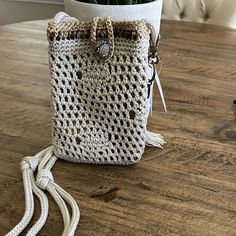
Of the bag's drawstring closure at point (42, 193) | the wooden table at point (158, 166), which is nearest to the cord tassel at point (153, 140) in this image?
the wooden table at point (158, 166)

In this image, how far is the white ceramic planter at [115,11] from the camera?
0.64m

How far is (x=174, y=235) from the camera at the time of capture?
51cm

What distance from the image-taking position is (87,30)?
58 cm

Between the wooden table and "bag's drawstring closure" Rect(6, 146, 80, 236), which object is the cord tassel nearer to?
the wooden table

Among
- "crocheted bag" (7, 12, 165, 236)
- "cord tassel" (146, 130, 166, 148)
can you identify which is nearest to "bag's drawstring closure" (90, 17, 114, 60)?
"crocheted bag" (7, 12, 165, 236)

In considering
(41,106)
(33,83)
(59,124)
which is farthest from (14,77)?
(59,124)

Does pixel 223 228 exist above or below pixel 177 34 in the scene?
below

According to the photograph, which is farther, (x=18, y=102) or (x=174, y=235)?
(x=18, y=102)

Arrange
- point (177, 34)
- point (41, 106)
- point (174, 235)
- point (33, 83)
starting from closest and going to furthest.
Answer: point (174, 235) < point (41, 106) < point (33, 83) < point (177, 34)

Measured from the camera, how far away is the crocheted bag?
57 centimetres

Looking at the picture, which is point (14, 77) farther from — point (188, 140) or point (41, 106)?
point (188, 140)

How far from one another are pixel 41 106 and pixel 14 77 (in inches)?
7.0

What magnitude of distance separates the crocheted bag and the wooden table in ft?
0.07

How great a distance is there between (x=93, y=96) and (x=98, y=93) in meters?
0.01
